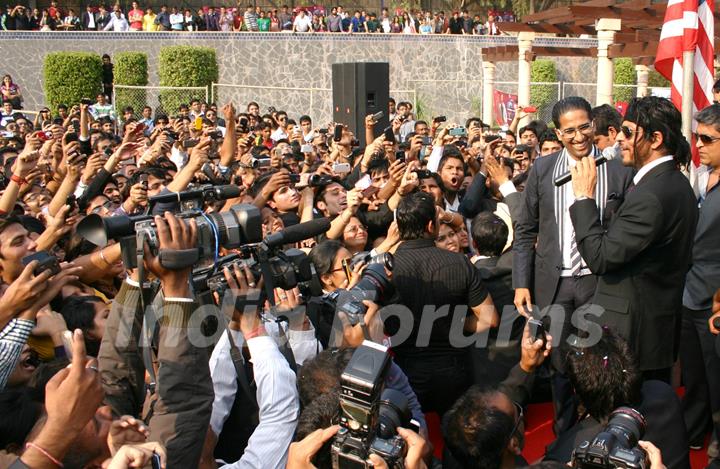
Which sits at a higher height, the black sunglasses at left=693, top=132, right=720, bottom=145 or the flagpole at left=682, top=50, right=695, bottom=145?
the flagpole at left=682, top=50, right=695, bottom=145

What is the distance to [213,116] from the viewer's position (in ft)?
52.4

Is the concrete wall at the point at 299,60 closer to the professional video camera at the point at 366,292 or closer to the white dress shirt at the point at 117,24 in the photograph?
the white dress shirt at the point at 117,24

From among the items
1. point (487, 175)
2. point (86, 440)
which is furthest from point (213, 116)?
point (86, 440)

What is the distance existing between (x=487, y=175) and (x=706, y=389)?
2.92 metres

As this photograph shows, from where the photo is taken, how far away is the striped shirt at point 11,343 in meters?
2.94

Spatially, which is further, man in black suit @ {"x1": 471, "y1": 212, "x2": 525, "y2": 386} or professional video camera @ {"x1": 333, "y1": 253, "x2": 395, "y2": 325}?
man in black suit @ {"x1": 471, "y1": 212, "x2": 525, "y2": 386}

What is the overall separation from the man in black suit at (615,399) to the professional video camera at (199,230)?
135cm

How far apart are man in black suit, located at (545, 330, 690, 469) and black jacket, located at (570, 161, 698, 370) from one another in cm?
60

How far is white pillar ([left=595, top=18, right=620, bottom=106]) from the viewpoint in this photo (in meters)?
12.2

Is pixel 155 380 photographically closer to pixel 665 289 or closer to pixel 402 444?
pixel 402 444

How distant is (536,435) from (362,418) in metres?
2.78

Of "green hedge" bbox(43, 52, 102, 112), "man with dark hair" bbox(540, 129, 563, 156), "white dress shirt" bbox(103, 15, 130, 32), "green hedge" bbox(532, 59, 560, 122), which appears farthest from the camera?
"white dress shirt" bbox(103, 15, 130, 32)

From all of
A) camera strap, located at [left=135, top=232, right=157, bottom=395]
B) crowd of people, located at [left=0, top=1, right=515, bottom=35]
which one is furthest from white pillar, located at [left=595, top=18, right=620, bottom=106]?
crowd of people, located at [left=0, top=1, right=515, bottom=35]

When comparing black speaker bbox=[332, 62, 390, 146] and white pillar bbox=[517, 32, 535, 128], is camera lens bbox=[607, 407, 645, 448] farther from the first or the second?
white pillar bbox=[517, 32, 535, 128]
